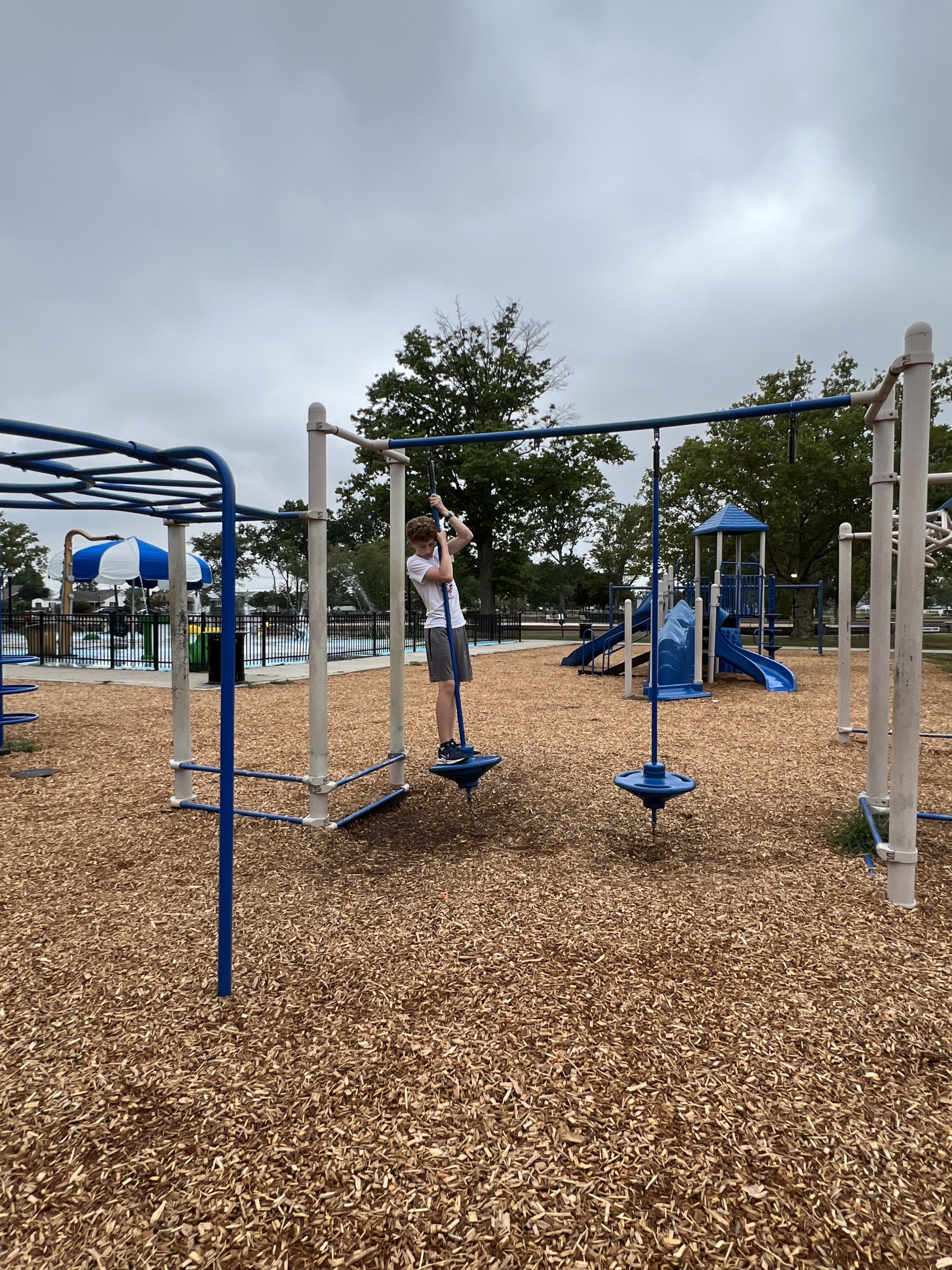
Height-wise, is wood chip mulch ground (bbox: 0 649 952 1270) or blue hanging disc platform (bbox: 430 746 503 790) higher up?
blue hanging disc platform (bbox: 430 746 503 790)

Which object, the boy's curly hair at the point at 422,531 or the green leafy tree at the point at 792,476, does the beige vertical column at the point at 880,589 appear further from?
the green leafy tree at the point at 792,476

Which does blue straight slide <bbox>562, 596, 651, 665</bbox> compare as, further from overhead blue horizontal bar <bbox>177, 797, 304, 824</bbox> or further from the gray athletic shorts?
overhead blue horizontal bar <bbox>177, 797, 304, 824</bbox>

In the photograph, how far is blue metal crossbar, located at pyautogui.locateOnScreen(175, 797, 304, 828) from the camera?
3701 millimetres

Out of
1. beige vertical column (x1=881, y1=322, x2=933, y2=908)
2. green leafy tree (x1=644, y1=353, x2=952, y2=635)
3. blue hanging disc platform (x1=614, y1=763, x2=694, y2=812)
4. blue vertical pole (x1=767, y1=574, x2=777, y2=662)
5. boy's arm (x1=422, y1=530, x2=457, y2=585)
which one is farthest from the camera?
green leafy tree (x1=644, y1=353, x2=952, y2=635)

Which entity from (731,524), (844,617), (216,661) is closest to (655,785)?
(844,617)

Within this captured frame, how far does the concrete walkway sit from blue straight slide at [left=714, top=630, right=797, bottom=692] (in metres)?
4.94

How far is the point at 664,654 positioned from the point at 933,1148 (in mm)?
8514

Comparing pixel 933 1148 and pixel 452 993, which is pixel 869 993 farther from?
pixel 452 993

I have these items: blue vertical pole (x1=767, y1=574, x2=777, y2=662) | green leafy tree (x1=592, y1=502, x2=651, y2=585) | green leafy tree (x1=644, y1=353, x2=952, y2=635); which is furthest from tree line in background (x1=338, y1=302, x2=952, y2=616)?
green leafy tree (x1=592, y1=502, x2=651, y2=585)

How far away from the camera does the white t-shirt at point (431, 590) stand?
420 cm

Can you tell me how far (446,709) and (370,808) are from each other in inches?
26.9

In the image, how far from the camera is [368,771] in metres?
4.05

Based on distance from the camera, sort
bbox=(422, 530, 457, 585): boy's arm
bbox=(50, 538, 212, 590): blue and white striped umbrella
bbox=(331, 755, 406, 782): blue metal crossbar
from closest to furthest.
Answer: bbox=(331, 755, 406, 782): blue metal crossbar < bbox=(422, 530, 457, 585): boy's arm < bbox=(50, 538, 212, 590): blue and white striped umbrella

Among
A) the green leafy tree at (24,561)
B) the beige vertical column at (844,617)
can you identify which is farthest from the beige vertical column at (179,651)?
the green leafy tree at (24,561)
